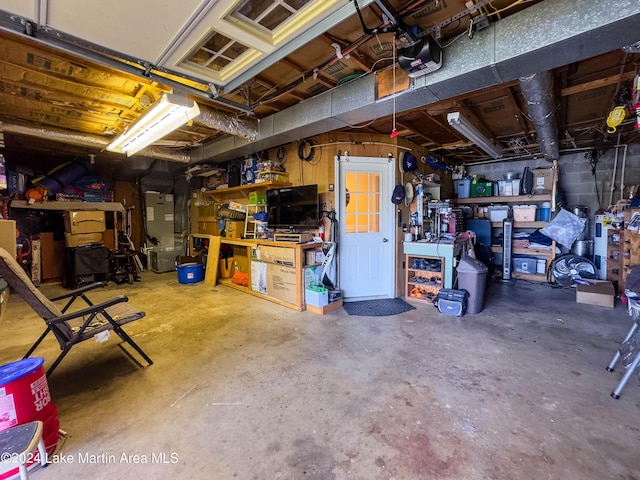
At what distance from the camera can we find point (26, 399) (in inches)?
59.4

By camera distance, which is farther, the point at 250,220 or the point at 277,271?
the point at 250,220

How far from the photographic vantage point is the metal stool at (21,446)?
1209 millimetres

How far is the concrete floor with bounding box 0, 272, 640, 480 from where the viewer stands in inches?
59.5

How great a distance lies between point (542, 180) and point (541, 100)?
400 cm

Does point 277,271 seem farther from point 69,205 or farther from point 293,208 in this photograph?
point 69,205

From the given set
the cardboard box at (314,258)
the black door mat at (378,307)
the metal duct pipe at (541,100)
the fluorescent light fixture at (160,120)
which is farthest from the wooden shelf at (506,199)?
the fluorescent light fixture at (160,120)

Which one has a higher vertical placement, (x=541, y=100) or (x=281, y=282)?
(x=541, y=100)

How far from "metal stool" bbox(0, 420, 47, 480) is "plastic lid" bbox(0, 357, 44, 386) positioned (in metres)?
0.24

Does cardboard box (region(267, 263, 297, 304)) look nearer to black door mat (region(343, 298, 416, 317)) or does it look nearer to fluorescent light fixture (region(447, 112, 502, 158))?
black door mat (region(343, 298, 416, 317))

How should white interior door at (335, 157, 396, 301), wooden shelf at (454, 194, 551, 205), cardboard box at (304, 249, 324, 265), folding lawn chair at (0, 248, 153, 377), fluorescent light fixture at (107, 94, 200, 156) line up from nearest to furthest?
folding lawn chair at (0, 248, 153, 377)
fluorescent light fixture at (107, 94, 200, 156)
cardboard box at (304, 249, 324, 265)
white interior door at (335, 157, 396, 301)
wooden shelf at (454, 194, 551, 205)

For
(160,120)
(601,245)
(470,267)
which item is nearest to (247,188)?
(160,120)

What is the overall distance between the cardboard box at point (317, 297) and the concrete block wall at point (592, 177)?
516 centimetres

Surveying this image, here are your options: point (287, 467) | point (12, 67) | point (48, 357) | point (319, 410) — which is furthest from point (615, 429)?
point (12, 67)

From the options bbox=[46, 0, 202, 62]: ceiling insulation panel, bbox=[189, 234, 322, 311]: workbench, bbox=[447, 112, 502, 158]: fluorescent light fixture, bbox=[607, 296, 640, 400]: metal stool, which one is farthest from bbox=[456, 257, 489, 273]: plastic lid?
bbox=[46, 0, 202, 62]: ceiling insulation panel
